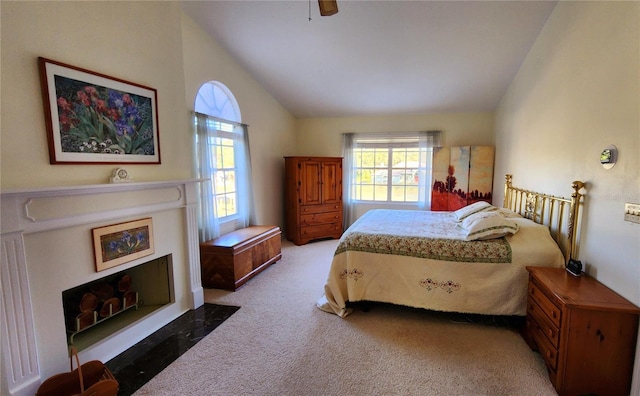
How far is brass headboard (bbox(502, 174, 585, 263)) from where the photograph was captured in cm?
224

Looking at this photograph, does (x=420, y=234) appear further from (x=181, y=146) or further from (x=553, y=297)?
(x=181, y=146)

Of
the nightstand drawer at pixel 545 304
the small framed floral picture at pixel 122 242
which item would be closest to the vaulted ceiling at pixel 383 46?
the small framed floral picture at pixel 122 242

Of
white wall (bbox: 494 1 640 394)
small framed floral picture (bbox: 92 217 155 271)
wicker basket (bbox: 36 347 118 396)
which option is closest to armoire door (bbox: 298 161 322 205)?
small framed floral picture (bbox: 92 217 155 271)

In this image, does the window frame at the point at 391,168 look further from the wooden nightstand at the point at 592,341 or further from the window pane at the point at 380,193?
the wooden nightstand at the point at 592,341

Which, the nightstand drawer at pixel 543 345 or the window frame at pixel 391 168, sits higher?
the window frame at pixel 391 168

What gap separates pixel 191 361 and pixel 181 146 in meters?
1.80

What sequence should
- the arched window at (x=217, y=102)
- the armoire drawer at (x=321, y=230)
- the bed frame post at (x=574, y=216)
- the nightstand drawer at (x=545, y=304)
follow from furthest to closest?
the armoire drawer at (x=321, y=230) < the arched window at (x=217, y=102) < the bed frame post at (x=574, y=216) < the nightstand drawer at (x=545, y=304)

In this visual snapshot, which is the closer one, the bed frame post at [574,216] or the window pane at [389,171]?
the bed frame post at [574,216]

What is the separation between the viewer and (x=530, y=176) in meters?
3.32

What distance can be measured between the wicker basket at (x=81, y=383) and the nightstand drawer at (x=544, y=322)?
2.58 meters

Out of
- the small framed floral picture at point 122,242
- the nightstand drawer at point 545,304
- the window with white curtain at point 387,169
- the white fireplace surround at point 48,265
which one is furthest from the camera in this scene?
the window with white curtain at point 387,169

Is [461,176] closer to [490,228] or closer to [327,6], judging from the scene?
[490,228]

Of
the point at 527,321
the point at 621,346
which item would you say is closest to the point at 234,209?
the point at 527,321

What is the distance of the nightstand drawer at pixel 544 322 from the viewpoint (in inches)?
71.9
